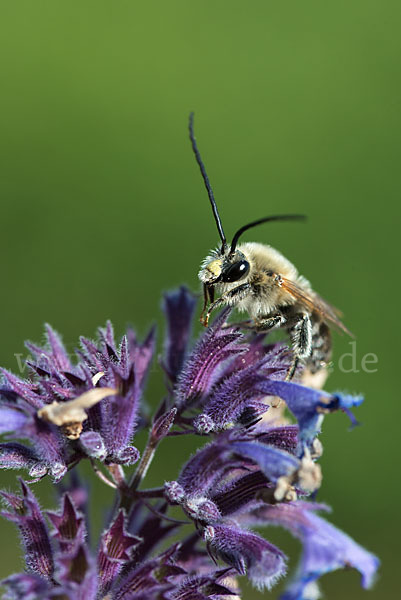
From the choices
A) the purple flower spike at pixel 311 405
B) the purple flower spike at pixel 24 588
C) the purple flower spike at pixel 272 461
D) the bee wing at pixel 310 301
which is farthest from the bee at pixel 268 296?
the purple flower spike at pixel 24 588

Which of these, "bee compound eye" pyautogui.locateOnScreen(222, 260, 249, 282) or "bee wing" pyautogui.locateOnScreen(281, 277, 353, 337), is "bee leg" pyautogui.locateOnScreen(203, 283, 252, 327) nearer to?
"bee compound eye" pyautogui.locateOnScreen(222, 260, 249, 282)

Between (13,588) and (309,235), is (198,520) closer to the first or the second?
(13,588)

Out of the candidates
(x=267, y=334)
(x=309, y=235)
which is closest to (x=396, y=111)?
(x=309, y=235)

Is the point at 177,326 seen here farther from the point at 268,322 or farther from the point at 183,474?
the point at 183,474

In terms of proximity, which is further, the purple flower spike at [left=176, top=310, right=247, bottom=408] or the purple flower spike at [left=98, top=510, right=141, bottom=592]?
the purple flower spike at [left=176, top=310, right=247, bottom=408]

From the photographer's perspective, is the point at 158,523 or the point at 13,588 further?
the point at 158,523

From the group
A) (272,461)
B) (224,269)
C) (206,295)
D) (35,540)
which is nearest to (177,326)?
(206,295)

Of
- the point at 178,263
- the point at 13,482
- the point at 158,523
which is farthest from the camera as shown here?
the point at 178,263

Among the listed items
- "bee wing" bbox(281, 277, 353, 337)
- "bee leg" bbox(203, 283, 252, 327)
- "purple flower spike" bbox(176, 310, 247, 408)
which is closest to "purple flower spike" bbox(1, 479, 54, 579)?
"purple flower spike" bbox(176, 310, 247, 408)
